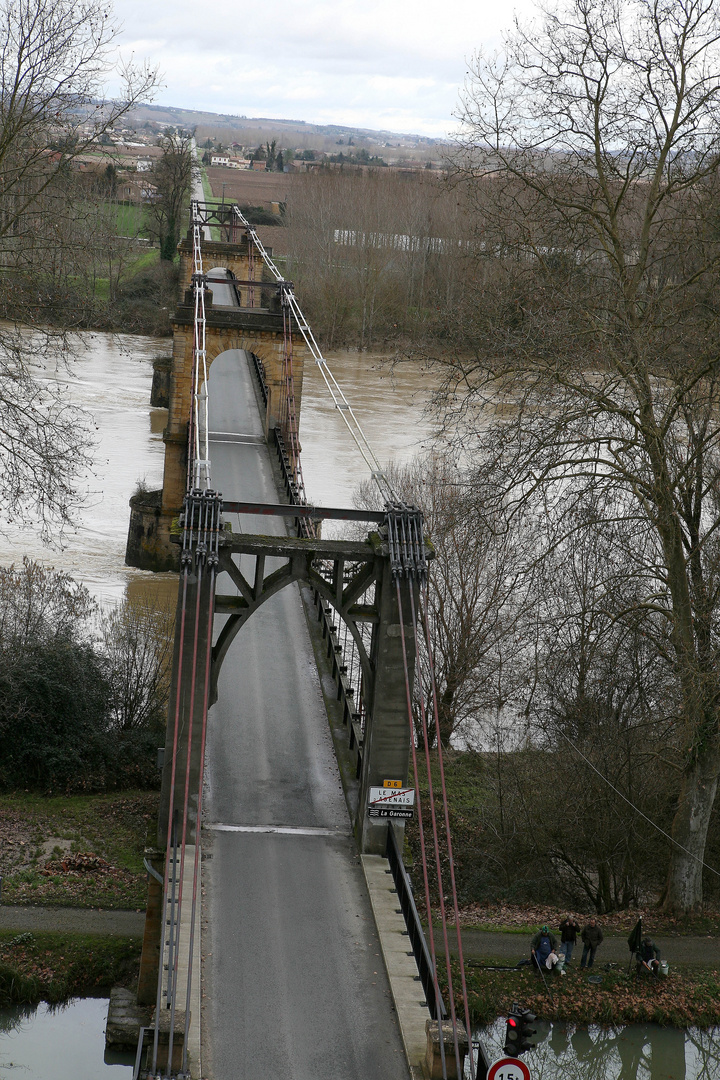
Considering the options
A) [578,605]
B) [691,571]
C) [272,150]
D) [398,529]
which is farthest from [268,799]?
[272,150]

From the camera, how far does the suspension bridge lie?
11.5 meters

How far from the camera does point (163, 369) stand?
51656 mm

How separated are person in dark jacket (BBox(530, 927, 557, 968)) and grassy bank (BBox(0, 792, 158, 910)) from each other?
5498 millimetres

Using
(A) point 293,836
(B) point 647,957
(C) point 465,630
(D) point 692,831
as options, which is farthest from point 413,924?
(C) point 465,630

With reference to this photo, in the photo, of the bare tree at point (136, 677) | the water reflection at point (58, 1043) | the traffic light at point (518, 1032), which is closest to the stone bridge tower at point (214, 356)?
the bare tree at point (136, 677)

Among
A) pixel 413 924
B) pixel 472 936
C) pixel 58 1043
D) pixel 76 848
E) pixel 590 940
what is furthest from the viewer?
pixel 76 848

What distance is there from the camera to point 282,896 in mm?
14047

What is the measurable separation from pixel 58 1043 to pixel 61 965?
3.10 ft

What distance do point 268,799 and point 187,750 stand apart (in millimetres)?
2025

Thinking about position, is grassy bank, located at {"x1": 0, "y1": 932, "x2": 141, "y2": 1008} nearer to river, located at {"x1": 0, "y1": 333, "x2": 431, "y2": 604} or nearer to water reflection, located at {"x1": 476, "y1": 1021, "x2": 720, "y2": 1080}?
water reflection, located at {"x1": 476, "y1": 1021, "x2": 720, "y2": 1080}

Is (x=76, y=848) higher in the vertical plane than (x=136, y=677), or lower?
lower

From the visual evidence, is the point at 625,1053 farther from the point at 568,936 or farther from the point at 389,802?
the point at 389,802

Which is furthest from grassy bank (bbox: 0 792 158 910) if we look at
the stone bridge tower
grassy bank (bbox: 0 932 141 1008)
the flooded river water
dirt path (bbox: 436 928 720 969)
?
the stone bridge tower

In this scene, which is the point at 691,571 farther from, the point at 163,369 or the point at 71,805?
the point at 163,369
